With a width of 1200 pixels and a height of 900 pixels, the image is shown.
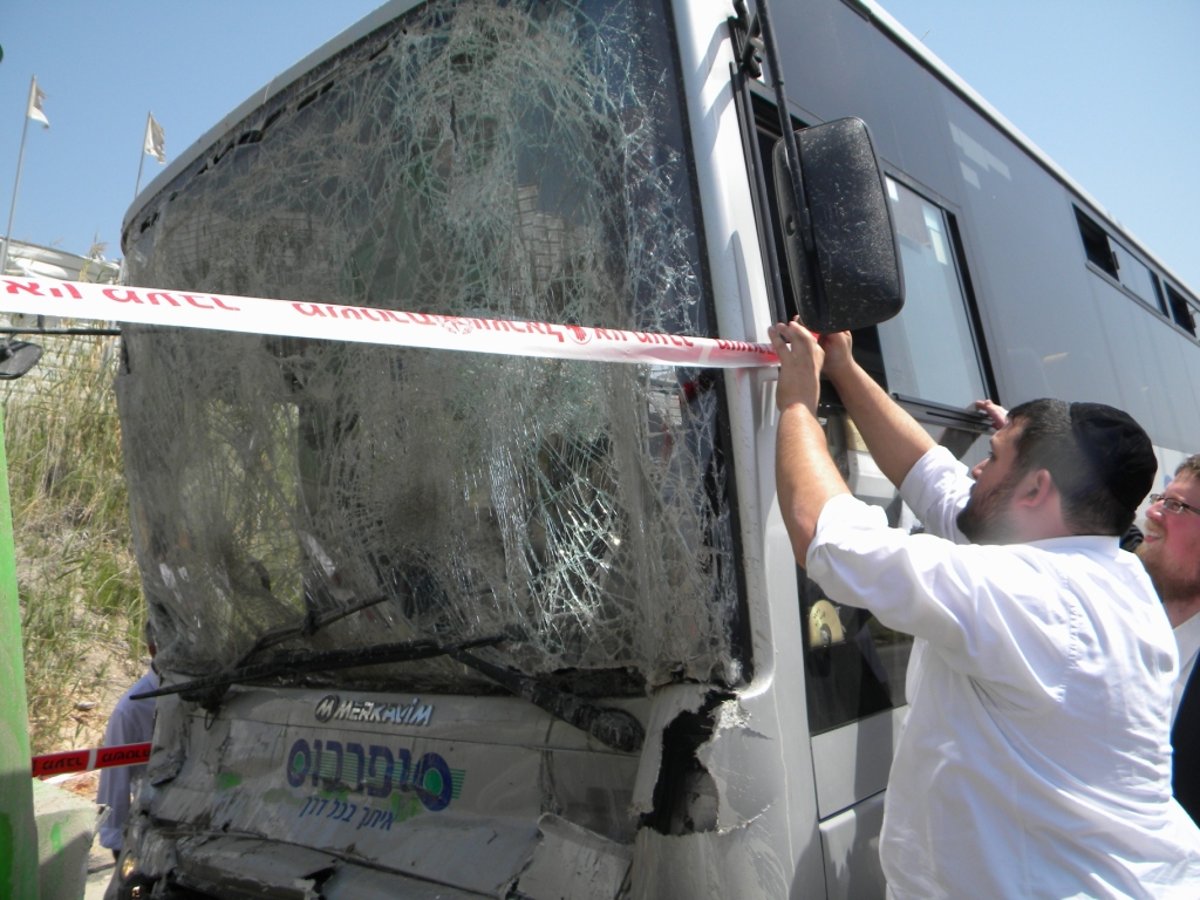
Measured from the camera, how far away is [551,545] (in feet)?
6.08

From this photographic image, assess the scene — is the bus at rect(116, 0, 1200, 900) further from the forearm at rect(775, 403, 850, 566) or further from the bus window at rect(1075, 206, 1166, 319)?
the bus window at rect(1075, 206, 1166, 319)

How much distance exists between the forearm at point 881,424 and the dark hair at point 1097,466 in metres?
0.32

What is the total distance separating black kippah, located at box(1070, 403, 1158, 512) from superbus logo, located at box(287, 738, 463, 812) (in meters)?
1.37

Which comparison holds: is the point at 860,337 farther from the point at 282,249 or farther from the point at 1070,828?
the point at 282,249

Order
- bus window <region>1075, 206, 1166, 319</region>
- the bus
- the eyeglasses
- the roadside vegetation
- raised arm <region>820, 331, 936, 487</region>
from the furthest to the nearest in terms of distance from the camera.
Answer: the roadside vegetation < bus window <region>1075, 206, 1166, 319</region> < the eyeglasses < raised arm <region>820, 331, 936, 487</region> < the bus

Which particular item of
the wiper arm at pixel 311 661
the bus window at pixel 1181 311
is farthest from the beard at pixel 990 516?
the bus window at pixel 1181 311

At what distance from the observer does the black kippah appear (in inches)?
64.6

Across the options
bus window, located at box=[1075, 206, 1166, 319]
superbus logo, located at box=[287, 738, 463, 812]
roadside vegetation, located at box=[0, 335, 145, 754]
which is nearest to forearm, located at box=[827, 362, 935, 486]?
superbus logo, located at box=[287, 738, 463, 812]

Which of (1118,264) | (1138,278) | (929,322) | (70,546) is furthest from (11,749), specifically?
(70,546)

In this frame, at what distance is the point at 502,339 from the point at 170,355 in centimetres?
149

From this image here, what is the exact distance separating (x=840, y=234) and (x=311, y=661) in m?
1.54

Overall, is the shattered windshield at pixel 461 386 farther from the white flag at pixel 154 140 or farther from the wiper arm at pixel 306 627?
the white flag at pixel 154 140

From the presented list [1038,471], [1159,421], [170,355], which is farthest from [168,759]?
[1159,421]

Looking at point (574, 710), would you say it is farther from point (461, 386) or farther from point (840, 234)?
point (840, 234)
